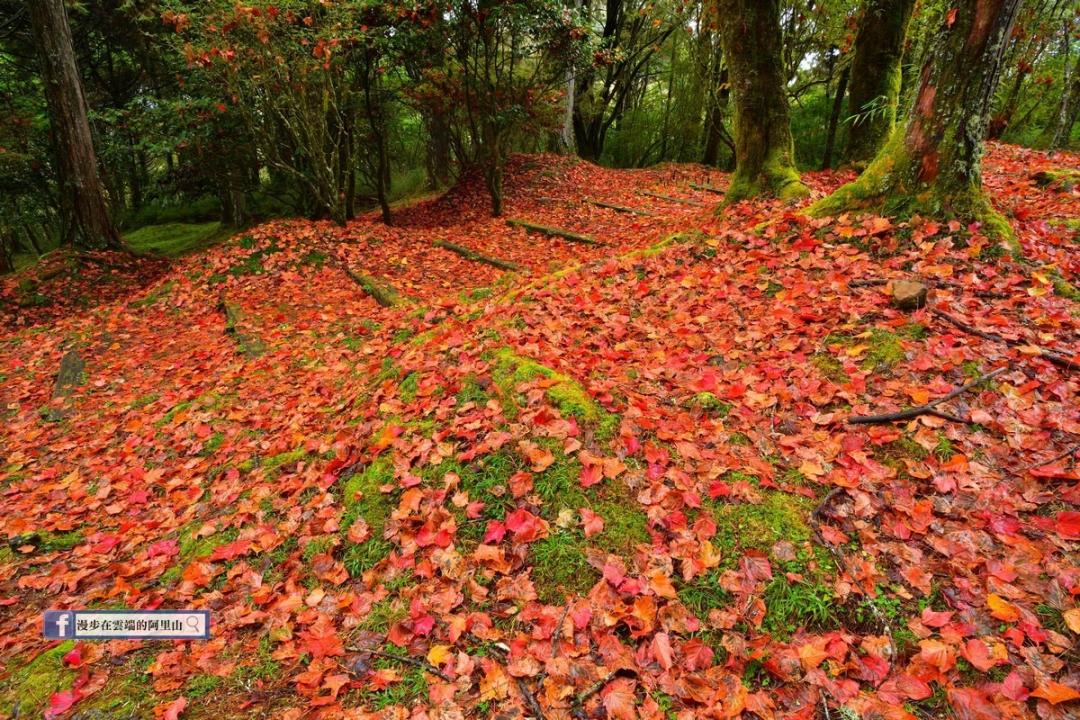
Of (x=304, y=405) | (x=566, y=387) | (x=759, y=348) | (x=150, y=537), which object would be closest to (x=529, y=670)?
(x=566, y=387)

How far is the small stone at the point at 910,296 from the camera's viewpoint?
382cm

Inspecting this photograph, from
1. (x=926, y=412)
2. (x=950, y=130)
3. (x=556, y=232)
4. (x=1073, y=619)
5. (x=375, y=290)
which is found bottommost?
(x=1073, y=619)

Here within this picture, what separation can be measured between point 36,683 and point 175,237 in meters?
16.1

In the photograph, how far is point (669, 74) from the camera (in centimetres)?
2038

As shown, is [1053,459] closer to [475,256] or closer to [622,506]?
[622,506]

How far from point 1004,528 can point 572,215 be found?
9.87 m

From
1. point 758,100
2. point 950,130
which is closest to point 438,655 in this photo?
point 950,130

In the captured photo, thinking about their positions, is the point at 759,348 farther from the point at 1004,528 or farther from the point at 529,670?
the point at 529,670

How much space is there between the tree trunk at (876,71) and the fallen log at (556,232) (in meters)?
4.81

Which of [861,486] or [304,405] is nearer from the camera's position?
[861,486]

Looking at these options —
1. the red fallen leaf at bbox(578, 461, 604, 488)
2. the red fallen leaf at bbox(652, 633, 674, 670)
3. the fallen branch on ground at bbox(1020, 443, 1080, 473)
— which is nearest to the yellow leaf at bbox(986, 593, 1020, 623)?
the fallen branch on ground at bbox(1020, 443, 1080, 473)

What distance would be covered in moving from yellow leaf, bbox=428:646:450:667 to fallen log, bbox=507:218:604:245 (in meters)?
7.75

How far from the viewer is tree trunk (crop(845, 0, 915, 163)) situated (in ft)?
28.9

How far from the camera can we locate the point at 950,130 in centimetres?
428
